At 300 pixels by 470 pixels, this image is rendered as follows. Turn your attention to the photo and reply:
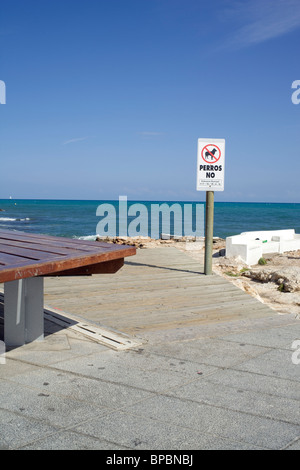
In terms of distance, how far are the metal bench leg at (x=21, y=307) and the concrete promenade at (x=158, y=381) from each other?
162mm

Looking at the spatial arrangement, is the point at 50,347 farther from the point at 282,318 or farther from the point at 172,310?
the point at 282,318

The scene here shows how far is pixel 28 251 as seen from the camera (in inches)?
129

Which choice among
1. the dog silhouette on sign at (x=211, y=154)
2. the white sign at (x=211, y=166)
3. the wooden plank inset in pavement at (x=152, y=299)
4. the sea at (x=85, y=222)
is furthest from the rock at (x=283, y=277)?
the sea at (x=85, y=222)

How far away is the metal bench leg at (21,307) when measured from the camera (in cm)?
367

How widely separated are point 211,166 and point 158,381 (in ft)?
16.0

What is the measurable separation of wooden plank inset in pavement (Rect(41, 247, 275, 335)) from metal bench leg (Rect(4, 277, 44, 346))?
0.95m

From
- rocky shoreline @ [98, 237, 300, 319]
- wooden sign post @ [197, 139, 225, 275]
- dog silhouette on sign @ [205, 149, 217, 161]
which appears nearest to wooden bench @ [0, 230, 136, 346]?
rocky shoreline @ [98, 237, 300, 319]

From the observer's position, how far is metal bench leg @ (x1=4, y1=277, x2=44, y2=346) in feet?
12.0

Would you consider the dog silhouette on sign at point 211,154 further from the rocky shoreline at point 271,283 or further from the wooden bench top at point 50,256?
the wooden bench top at point 50,256

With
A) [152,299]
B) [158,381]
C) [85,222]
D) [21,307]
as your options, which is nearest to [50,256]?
[21,307]

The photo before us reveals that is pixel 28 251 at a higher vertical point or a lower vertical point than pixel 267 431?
higher

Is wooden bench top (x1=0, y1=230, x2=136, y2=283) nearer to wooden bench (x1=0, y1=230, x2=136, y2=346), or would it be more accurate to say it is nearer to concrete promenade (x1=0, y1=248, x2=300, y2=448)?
wooden bench (x1=0, y1=230, x2=136, y2=346)

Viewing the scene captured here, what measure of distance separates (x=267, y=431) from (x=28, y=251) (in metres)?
2.00
